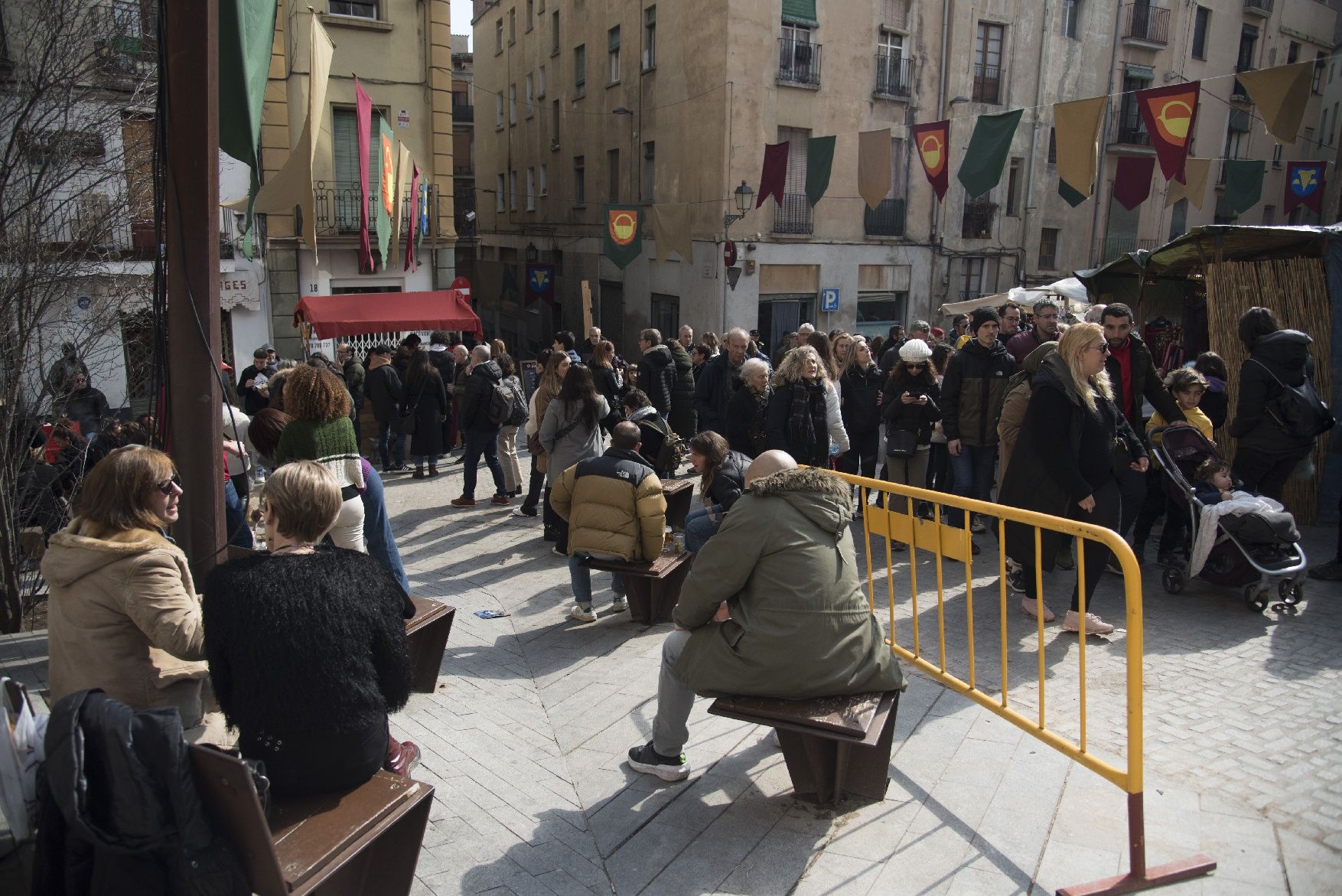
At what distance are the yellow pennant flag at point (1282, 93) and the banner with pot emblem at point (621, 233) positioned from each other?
1169cm

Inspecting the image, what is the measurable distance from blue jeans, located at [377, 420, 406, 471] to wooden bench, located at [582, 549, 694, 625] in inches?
254

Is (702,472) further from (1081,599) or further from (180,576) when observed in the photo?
(180,576)

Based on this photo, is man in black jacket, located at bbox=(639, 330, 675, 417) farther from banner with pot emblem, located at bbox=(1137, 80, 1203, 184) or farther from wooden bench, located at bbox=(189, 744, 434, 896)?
wooden bench, located at bbox=(189, 744, 434, 896)

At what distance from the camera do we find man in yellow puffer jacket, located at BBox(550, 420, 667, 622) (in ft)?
19.5

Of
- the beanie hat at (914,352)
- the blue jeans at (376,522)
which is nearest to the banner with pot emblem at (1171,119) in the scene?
the beanie hat at (914,352)

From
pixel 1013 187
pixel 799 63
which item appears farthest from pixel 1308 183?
pixel 799 63

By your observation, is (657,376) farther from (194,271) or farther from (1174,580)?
(194,271)

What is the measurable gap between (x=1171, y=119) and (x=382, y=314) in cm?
1185

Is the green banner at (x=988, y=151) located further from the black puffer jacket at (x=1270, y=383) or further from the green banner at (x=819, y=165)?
the black puffer jacket at (x=1270, y=383)

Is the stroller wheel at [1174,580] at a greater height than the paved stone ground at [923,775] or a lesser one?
greater

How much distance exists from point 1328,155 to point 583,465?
3856 centimetres

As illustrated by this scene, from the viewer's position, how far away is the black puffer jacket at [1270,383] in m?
7.02

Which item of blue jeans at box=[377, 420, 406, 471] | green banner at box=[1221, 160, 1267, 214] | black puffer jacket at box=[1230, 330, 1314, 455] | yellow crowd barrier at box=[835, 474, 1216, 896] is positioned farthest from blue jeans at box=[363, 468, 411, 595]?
green banner at box=[1221, 160, 1267, 214]

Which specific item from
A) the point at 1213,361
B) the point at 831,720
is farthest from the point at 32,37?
the point at 1213,361
